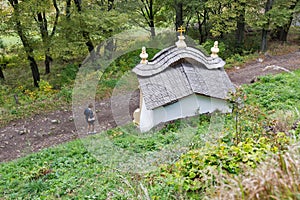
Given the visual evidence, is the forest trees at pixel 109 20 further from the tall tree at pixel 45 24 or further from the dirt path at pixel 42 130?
the dirt path at pixel 42 130

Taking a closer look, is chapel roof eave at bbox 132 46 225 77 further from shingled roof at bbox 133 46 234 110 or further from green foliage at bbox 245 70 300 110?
green foliage at bbox 245 70 300 110

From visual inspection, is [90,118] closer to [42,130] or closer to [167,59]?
[42,130]

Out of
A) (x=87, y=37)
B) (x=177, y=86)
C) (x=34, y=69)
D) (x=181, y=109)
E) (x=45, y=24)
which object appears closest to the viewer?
(x=177, y=86)

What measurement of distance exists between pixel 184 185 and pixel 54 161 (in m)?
4.99

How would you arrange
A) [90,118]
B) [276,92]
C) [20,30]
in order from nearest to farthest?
[90,118] → [276,92] → [20,30]

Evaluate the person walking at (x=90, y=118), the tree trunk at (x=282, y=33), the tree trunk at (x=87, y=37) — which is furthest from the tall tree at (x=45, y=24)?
the tree trunk at (x=282, y=33)

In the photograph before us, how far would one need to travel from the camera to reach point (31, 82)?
16172 millimetres

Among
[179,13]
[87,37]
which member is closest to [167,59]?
[87,37]

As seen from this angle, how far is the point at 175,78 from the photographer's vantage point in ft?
30.0

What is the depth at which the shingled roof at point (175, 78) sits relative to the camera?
8.94 meters

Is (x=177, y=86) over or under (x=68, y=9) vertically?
under

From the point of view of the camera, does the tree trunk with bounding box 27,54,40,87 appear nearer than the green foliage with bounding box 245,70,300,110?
No

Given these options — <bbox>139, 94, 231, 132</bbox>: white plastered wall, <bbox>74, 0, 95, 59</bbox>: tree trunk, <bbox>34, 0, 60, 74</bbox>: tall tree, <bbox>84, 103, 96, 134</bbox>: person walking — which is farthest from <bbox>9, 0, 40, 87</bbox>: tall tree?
<bbox>139, 94, 231, 132</bbox>: white plastered wall

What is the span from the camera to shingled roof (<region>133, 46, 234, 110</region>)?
8938mm
